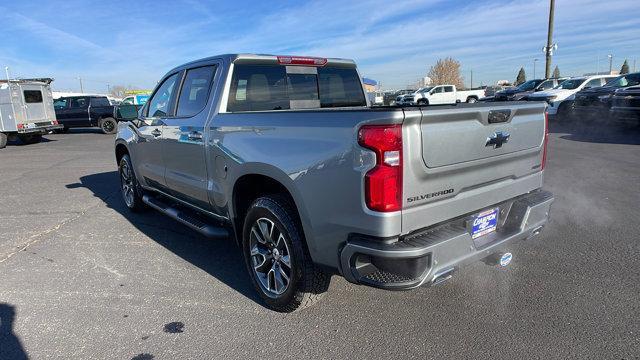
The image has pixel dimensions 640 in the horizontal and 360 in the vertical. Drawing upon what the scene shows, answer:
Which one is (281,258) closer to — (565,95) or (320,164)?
Result: (320,164)

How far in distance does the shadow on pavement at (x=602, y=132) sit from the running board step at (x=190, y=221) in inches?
431

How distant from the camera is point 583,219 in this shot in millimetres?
5145

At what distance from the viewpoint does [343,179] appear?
2510mm

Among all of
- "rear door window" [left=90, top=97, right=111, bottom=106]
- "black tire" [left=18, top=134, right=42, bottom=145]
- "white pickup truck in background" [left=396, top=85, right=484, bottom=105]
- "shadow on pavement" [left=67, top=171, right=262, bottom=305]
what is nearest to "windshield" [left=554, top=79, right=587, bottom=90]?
"white pickup truck in background" [left=396, top=85, right=484, bottom=105]

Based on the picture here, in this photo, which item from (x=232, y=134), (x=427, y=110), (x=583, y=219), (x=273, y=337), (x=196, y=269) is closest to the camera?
(x=427, y=110)

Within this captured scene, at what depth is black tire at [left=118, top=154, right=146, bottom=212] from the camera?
5871 millimetres

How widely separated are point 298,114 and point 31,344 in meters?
2.37

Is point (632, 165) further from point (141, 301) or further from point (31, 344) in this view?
point (31, 344)

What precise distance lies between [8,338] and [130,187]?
10.6 feet

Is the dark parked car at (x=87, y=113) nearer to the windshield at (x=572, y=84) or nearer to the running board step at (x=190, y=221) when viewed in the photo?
the running board step at (x=190, y=221)

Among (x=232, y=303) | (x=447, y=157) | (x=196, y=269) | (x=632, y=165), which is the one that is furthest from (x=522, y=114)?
(x=632, y=165)

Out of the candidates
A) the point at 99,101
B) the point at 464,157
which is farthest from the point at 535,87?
the point at 464,157

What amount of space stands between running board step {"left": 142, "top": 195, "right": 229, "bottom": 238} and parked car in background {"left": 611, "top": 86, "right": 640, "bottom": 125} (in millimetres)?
12414

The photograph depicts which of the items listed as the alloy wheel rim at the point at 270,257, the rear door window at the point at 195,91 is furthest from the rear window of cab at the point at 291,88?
the alloy wheel rim at the point at 270,257
